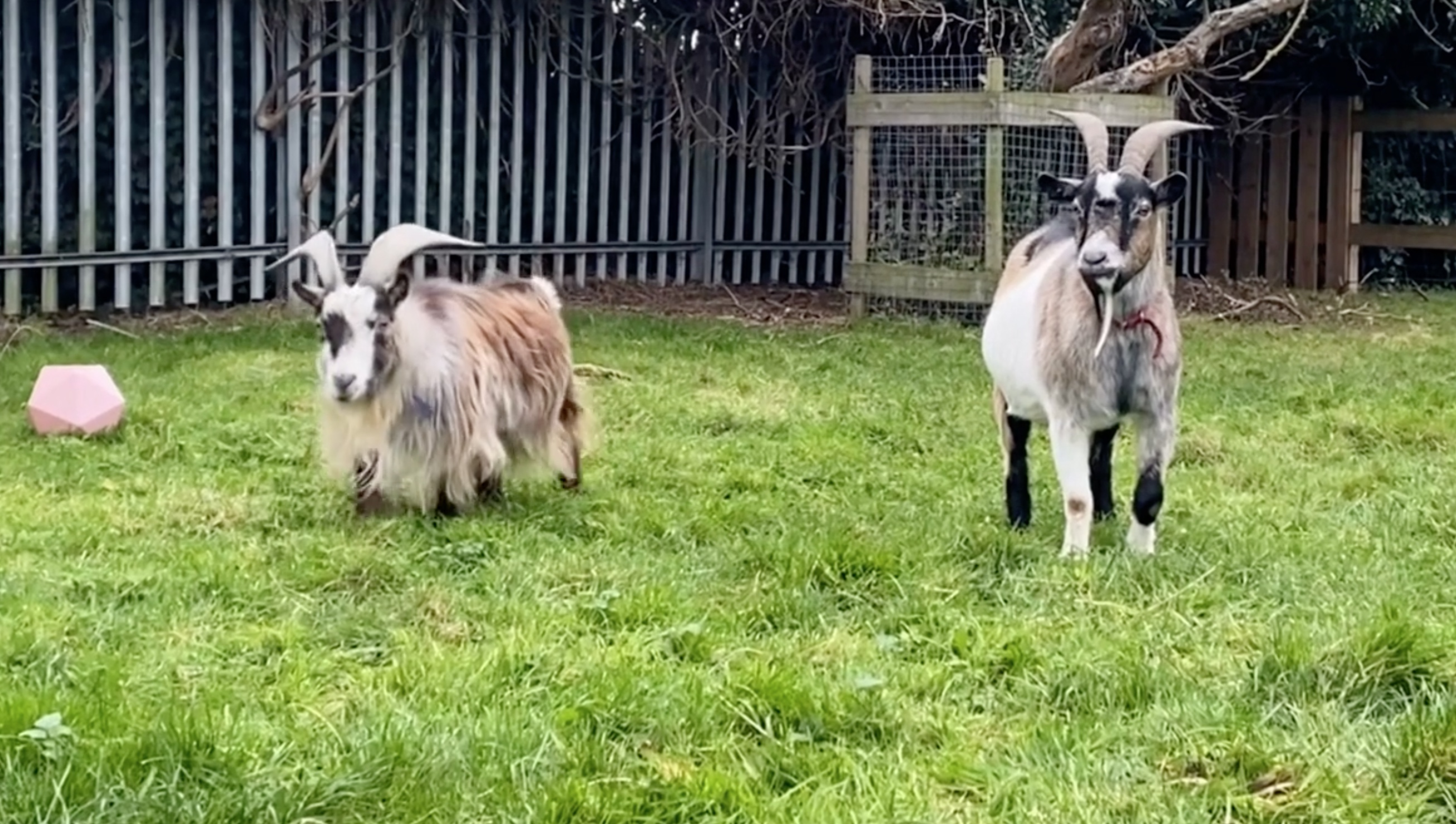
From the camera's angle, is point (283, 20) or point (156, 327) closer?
point (156, 327)

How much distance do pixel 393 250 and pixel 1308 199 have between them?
34.2 ft

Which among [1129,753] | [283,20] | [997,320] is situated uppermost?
[283,20]

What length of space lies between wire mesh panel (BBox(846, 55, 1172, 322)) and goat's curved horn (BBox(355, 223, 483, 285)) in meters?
5.63

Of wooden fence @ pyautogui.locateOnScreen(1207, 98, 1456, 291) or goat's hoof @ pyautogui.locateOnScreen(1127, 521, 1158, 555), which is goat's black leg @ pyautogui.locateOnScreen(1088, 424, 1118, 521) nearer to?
goat's hoof @ pyautogui.locateOnScreen(1127, 521, 1158, 555)

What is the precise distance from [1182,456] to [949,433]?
92 cm

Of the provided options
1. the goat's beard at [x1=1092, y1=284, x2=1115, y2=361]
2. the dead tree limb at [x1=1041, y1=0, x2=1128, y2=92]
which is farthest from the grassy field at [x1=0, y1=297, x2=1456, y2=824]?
the dead tree limb at [x1=1041, y1=0, x2=1128, y2=92]

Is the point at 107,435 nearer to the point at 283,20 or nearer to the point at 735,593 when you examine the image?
the point at 735,593

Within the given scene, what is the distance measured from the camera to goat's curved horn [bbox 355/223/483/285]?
17.2 feet

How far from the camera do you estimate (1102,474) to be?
5434 mm

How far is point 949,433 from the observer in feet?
22.7

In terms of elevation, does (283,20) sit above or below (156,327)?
above

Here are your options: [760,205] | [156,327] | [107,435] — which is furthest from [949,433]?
[760,205]

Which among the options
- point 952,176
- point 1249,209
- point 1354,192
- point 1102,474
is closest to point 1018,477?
point 1102,474

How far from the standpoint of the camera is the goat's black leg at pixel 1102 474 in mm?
5309
